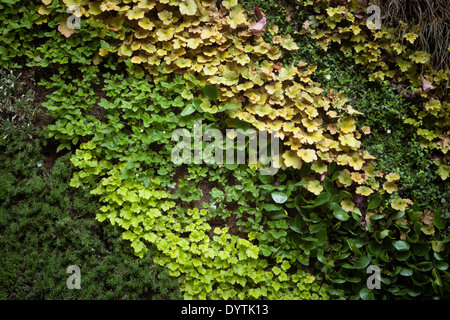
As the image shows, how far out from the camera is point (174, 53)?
9.04ft

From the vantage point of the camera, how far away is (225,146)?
2598 millimetres

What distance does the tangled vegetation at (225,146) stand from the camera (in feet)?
7.94

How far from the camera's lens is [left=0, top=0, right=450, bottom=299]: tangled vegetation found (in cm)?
242

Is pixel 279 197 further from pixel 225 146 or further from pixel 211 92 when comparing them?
pixel 211 92

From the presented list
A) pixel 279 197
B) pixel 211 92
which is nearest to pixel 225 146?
pixel 211 92

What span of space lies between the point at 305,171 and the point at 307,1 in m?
1.51

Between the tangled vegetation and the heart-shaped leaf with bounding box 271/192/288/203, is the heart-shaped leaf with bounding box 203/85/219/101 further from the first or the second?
the heart-shaped leaf with bounding box 271/192/288/203

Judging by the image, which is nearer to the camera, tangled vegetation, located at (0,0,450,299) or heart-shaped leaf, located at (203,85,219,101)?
tangled vegetation, located at (0,0,450,299)

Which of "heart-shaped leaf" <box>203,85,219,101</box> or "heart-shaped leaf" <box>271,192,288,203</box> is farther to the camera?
"heart-shaped leaf" <box>203,85,219,101</box>

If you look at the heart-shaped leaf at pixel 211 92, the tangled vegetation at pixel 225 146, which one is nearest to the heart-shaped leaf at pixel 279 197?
the tangled vegetation at pixel 225 146

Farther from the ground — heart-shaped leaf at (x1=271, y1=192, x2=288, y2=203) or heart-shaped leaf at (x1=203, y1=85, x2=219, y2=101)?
heart-shaped leaf at (x1=203, y1=85, x2=219, y2=101)

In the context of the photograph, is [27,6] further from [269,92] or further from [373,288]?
[373,288]

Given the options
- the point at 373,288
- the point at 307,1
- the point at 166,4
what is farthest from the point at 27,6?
the point at 373,288

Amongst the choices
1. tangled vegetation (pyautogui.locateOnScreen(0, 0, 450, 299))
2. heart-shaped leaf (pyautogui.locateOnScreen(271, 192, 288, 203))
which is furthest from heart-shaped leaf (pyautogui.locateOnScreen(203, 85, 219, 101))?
heart-shaped leaf (pyautogui.locateOnScreen(271, 192, 288, 203))
